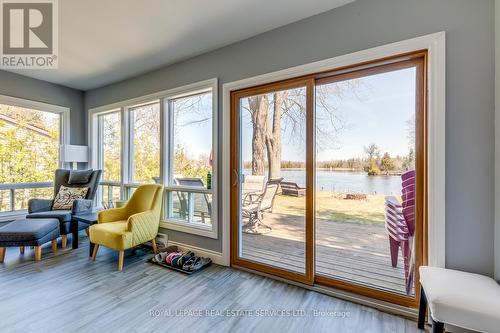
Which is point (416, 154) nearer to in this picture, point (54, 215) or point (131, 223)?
point (131, 223)

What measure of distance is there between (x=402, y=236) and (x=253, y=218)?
1.44 m

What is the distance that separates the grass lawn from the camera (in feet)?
6.73

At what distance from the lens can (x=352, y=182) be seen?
2.12 meters

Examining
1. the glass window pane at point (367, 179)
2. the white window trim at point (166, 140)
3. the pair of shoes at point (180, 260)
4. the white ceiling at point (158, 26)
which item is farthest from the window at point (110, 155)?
the glass window pane at point (367, 179)

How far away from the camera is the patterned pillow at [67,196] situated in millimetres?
3488

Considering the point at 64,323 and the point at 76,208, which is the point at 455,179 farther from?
the point at 76,208

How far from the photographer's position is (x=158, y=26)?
232cm

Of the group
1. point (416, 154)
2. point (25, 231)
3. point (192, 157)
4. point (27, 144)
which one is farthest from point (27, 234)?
point (416, 154)

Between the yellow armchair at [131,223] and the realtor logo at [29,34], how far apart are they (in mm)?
1997

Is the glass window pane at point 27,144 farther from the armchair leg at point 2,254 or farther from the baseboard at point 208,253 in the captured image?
the baseboard at point 208,253

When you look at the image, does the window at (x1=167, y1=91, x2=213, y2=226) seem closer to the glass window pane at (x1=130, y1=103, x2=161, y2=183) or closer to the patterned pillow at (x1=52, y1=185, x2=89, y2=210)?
the glass window pane at (x1=130, y1=103, x2=161, y2=183)

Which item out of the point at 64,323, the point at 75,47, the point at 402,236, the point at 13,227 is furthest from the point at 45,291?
the point at 402,236

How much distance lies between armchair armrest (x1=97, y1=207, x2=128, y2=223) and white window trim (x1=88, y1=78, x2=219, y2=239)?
0.51 metres

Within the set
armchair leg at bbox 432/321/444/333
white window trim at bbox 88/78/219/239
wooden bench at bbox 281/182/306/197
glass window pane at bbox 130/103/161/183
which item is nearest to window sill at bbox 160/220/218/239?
white window trim at bbox 88/78/219/239
